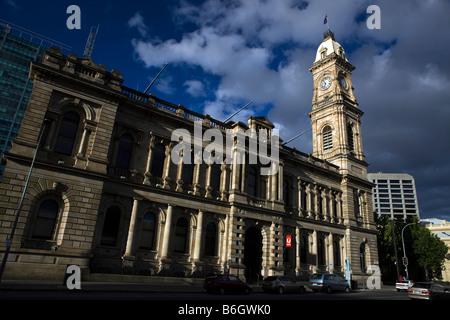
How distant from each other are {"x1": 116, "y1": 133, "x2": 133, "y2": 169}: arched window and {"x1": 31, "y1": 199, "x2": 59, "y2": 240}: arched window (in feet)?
18.2

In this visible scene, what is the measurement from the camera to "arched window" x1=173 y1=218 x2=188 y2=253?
2444 centimetres

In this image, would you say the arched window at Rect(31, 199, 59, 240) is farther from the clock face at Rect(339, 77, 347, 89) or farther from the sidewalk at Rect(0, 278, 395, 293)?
the clock face at Rect(339, 77, 347, 89)

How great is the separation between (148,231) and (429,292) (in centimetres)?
2025

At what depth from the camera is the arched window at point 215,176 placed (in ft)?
92.1

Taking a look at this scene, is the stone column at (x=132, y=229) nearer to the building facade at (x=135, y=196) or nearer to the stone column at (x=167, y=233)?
the building facade at (x=135, y=196)

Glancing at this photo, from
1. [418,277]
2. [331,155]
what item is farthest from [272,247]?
[418,277]

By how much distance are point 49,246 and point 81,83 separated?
11.8 m

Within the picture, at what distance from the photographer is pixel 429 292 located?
62.6 ft

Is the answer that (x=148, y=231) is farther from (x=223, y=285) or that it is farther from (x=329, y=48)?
(x=329, y=48)

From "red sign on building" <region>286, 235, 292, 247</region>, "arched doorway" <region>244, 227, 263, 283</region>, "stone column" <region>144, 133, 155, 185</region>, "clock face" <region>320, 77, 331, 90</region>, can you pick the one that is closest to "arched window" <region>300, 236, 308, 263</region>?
"red sign on building" <region>286, 235, 292, 247</region>

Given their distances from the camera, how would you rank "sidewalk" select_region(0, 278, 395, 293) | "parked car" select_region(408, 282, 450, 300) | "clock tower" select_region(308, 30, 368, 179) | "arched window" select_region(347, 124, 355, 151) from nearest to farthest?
"sidewalk" select_region(0, 278, 395, 293)
"parked car" select_region(408, 282, 450, 300)
"clock tower" select_region(308, 30, 368, 179)
"arched window" select_region(347, 124, 355, 151)

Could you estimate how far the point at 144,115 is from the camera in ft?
82.5
